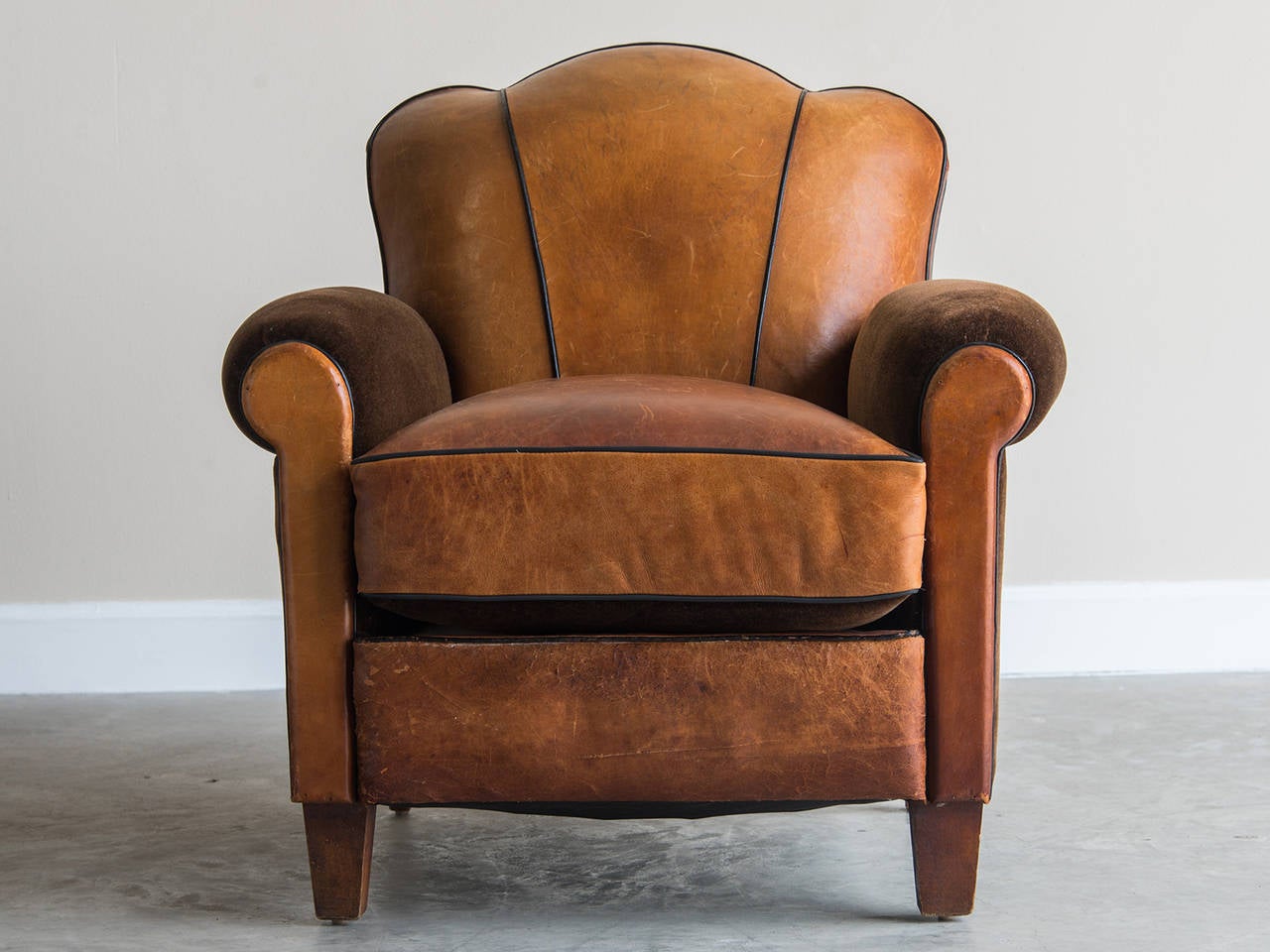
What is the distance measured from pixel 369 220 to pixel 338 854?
157 cm

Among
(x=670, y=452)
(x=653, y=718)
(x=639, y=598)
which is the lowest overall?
(x=653, y=718)

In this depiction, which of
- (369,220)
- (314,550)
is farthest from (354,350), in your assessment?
(369,220)

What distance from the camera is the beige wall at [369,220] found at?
2623mm

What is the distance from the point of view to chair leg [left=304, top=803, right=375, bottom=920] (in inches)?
54.4

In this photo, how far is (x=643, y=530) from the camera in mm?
1320

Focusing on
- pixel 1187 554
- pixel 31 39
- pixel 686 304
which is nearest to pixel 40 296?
pixel 31 39

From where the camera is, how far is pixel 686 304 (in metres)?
1.91

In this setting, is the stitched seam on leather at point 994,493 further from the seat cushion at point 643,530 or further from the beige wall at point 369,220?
the beige wall at point 369,220

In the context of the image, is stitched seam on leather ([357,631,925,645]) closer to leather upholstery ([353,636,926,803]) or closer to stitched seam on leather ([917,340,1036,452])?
leather upholstery ([353,636,926,803])

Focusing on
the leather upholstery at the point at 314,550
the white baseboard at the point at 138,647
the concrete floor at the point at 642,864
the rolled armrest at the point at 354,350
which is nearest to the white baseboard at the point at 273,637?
the white baseboard at the point at 138,647

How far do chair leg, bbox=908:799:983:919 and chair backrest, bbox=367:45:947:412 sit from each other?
640mm

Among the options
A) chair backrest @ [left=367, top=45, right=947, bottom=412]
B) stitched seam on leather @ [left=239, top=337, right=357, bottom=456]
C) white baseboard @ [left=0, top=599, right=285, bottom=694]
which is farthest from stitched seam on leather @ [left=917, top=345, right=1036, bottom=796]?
white baseboard @ [left=0, top=599, right=285, bottom=694]

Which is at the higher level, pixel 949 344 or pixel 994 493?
pixel 949 344

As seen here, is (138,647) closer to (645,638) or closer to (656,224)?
(656,224)
